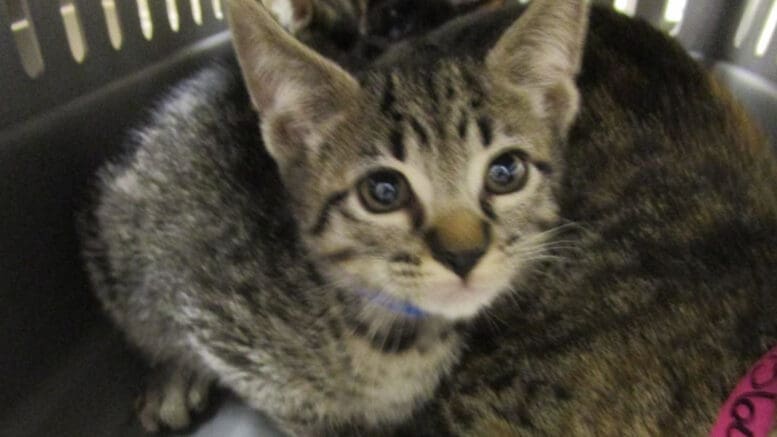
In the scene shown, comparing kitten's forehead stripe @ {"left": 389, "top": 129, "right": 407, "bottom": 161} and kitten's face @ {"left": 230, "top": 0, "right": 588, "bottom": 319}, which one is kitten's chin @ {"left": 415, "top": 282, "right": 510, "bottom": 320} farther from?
kitten's forehead stripe @ {"left": 389, "top": 129, "right": 407, "bottom": 161}

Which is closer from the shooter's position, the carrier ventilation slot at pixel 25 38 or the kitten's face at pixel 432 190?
the kitten's face at pixel 432 190

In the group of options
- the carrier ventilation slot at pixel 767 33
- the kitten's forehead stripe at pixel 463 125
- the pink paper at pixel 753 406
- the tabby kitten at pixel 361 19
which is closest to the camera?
the pink paper at pixel 753 406

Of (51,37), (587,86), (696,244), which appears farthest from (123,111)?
(696,244)

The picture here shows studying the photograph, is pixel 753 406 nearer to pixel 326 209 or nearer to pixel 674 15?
pixel 326 209

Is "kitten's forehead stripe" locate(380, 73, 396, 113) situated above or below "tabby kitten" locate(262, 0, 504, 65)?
above

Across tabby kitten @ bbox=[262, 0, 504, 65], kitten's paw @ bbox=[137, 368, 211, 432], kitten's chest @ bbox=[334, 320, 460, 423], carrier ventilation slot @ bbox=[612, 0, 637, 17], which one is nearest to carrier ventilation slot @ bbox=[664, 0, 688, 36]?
carrier ventilation slot @ bbox=[612, 0, 637, 17]

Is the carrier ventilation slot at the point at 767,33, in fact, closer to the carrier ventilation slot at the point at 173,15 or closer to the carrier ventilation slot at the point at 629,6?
the carrier ventilation slot at the point at 629,6

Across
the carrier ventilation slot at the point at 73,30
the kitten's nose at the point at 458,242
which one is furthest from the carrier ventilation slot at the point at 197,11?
the kitten's nose at the point at 458,242

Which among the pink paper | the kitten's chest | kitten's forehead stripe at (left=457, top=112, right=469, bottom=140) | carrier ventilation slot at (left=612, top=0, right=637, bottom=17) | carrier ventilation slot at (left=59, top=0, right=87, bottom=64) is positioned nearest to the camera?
the pink paper
